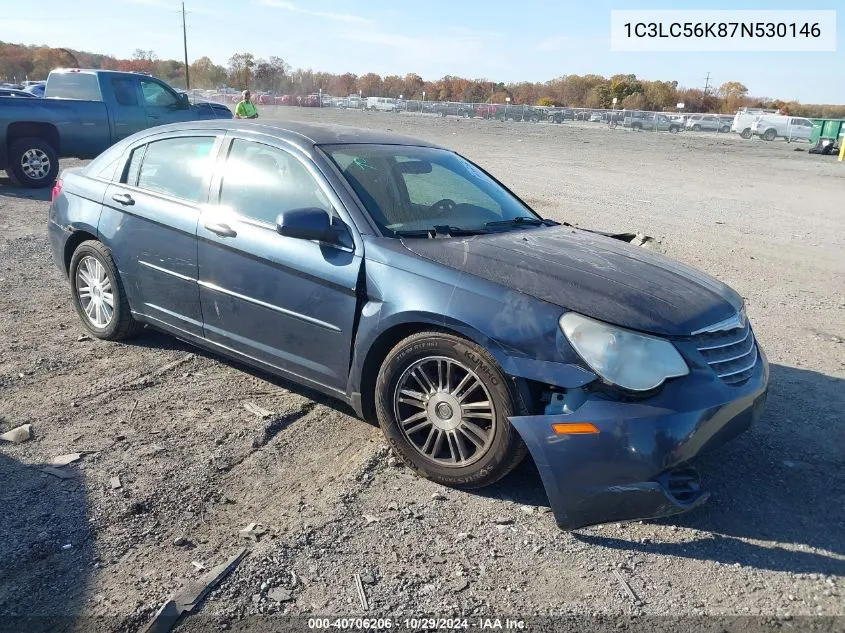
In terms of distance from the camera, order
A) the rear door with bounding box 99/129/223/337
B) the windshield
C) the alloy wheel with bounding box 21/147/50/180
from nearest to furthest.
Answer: the windshield, the rear door with bounding box 99/129/223/337, the alloy wheel with bounding box 21/147/50/180

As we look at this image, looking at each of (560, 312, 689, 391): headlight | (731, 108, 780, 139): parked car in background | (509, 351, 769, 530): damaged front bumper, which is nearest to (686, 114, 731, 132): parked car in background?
(731, 108, 780, 139): parked car in background

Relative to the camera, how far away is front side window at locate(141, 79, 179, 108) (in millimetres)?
13812

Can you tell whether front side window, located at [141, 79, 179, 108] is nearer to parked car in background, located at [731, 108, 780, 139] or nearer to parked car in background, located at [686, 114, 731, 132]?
parked car in background, located at [731, 108, 780, 139]

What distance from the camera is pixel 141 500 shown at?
3.25 m

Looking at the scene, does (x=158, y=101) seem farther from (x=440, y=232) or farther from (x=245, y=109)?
(x=440, y=232)

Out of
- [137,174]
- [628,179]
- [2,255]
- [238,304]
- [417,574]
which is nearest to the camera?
[417,574]

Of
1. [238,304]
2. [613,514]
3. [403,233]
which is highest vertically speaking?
[403,233]

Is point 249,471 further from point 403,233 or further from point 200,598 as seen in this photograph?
point 403,233

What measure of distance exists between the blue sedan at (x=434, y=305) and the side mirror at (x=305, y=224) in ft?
0.04

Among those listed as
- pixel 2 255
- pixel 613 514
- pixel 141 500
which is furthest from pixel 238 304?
pixel 2 255

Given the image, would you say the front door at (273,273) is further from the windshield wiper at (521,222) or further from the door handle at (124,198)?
the windshield wiper at (521,222)

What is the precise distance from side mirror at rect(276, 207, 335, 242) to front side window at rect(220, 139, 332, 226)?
221mm

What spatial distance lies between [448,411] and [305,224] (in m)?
1.20

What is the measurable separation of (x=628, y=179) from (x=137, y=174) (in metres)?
15.4
